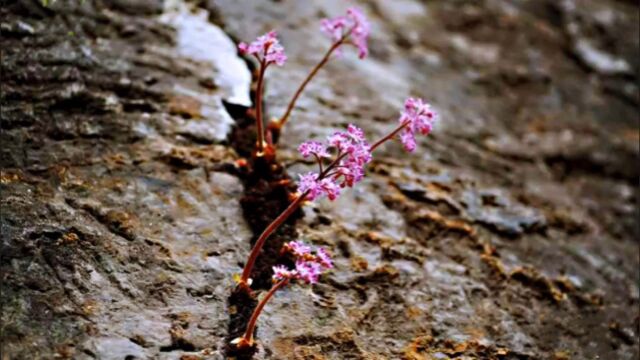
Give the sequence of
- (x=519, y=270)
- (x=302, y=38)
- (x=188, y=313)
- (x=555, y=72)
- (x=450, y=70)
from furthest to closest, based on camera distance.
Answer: (x=555, y=72) < (x=450, y=70) < (x=302, y=38) < (x=519, y=270) < (x=188, y=313)

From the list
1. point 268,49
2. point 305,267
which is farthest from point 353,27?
point 305,267

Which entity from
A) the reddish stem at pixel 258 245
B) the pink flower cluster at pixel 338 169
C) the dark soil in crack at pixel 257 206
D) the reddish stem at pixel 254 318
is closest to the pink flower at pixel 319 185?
the pink flower cluster at pixel 338 169

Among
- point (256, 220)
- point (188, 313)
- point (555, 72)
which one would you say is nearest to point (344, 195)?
point (256, 220)

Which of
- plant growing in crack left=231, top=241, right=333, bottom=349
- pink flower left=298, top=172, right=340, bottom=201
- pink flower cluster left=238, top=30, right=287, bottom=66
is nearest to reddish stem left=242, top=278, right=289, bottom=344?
plant growing in crack left=231, top=241, right=333, bottom=349

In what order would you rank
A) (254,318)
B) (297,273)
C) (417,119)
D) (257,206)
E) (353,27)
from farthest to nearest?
(353,27)
(257,206)
(417,119)
(254,318)
(297,273)

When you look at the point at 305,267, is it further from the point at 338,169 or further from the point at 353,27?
the point at 353,27

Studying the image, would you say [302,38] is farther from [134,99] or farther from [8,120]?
[8,120]
